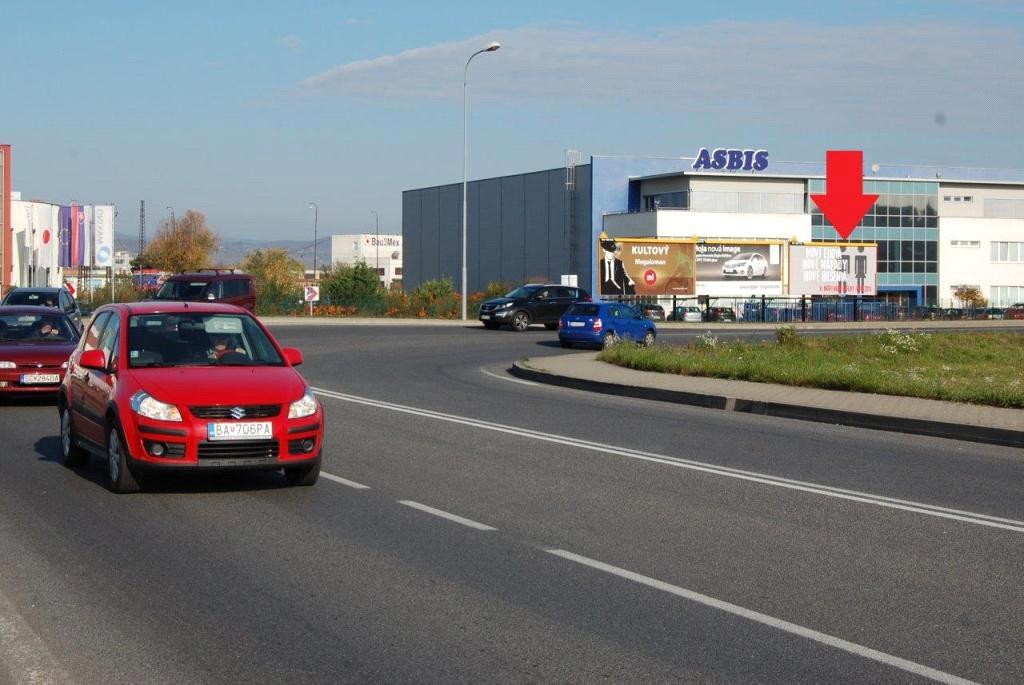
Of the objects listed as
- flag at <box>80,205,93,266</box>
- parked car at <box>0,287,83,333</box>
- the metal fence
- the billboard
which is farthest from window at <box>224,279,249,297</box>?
flag at <box>80,205,93,266</box>

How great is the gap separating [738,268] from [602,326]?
3325 centimetres

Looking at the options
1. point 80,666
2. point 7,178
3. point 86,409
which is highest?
point 7,178

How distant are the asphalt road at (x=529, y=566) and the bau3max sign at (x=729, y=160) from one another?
6875 cm

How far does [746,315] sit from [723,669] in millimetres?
55631

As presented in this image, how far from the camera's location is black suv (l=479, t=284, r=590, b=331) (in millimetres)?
45906

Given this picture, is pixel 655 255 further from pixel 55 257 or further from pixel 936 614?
pixel 936 614

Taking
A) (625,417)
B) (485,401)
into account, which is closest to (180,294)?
(485,401)

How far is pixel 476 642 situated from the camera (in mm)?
6293

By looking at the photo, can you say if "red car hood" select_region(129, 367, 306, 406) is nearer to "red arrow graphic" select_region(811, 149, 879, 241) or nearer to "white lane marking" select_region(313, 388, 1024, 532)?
"white lane marking" select_region(313, 388, 1024, 532)

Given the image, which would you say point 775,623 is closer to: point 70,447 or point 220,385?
point 220,385

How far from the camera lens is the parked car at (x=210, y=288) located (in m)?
36.2

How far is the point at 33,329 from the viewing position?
19.1 metres

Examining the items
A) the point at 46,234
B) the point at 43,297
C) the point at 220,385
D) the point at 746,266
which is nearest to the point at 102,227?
the point at 46,234

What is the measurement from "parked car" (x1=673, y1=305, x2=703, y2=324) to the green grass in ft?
71.6
